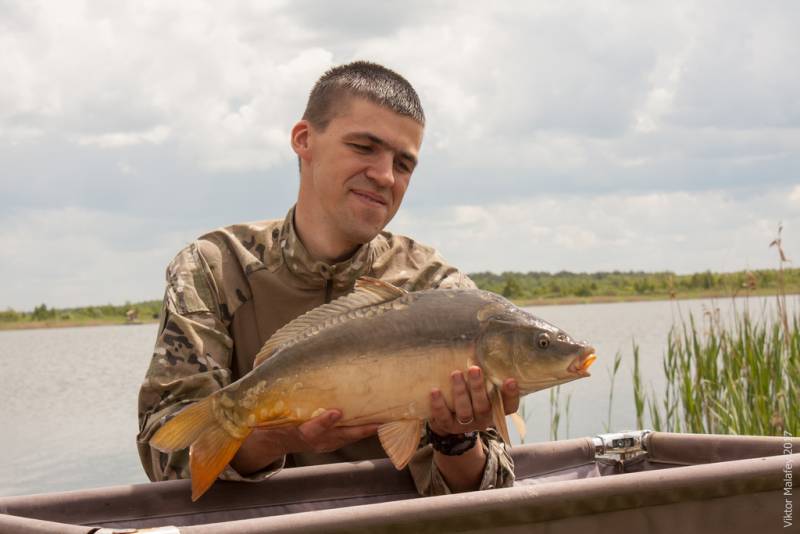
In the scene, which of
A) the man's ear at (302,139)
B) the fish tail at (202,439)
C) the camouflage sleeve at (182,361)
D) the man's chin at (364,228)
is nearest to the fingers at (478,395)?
the fish tail at (202,439)

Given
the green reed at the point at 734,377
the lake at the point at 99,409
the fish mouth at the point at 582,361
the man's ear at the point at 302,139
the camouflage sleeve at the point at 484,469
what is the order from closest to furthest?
the fish mouth at the point at 582,361, the camouflage sleeve at the point at 484,469, the man's ear at the point at 302,139, the green reed at the point at 734,377, the lake at the point at 99,409

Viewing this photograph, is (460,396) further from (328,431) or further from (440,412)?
(328,431)

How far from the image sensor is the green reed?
506 cm

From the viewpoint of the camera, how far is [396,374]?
204 centimetres

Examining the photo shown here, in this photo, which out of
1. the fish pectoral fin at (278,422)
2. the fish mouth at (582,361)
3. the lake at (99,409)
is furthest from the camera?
the lake at (99,409)

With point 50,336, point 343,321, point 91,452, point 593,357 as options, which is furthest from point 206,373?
point 50,336

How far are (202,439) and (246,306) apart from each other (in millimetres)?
830

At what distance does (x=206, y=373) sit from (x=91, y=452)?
671cm

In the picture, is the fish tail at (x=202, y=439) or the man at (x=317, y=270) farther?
the man at (x=317, y=270)

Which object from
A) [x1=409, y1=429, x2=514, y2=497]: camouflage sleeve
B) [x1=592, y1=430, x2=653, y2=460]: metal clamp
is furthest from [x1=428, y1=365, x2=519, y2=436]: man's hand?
[x1=592, y1=430, x2=653, y2=460]: metal clamp

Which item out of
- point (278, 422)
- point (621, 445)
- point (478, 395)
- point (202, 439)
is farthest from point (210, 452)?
point (621, 445)

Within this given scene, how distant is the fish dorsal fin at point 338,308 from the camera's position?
2178 millimetres

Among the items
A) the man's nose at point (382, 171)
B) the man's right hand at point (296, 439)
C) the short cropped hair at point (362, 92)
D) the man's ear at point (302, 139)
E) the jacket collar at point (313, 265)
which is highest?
the short cropped hair at point (362, 92)

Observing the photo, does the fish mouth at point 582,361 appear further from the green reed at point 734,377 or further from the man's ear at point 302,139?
the green reed at point 734,377
